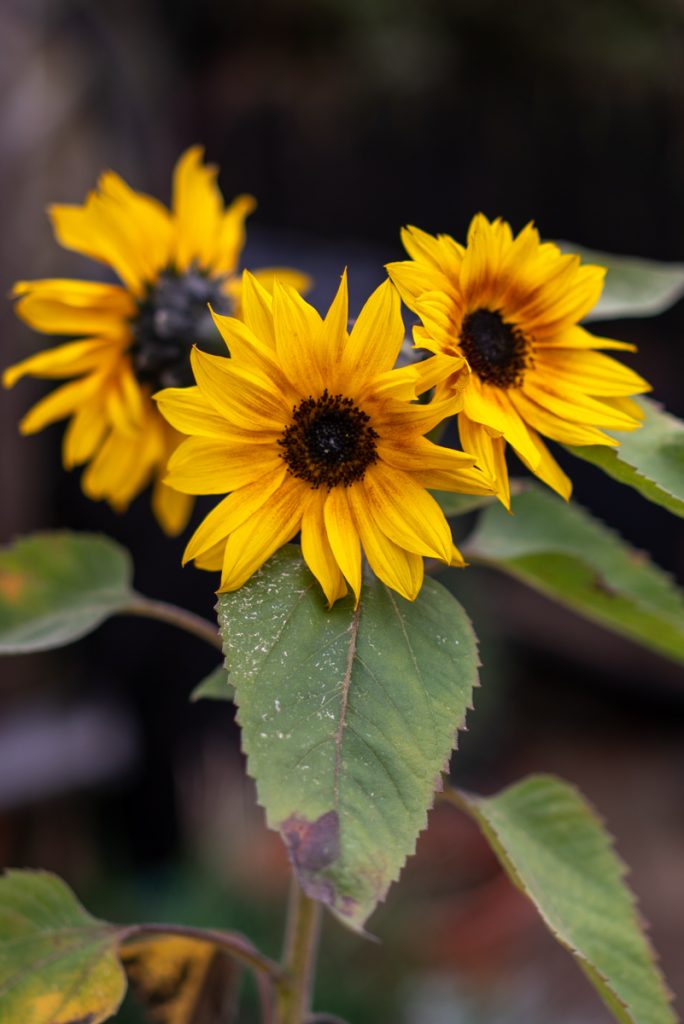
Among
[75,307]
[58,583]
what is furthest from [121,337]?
[58,583]

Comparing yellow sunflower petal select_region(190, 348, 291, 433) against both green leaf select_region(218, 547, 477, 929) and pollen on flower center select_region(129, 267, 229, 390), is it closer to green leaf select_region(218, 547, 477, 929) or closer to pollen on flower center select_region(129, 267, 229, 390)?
green leaf select_region(218, 547, 477, 929)

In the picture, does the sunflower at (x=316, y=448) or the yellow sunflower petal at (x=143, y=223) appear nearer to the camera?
the sunflower at (x=316, y=448)

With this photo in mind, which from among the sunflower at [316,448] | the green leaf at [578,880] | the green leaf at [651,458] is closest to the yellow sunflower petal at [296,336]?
the sunflower at [316,448]

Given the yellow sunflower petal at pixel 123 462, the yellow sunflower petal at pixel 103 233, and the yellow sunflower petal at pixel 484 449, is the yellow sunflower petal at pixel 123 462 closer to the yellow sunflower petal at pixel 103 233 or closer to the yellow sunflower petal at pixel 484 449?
the yellow sunflower petal at pixel 103 233

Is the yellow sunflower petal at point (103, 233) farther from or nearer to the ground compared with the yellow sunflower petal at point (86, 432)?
farther from the ground

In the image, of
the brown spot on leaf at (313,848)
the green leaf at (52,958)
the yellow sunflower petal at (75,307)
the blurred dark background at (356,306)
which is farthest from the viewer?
the blurred dark background at (356,306)

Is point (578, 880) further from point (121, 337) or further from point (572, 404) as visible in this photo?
point (121, 337)
